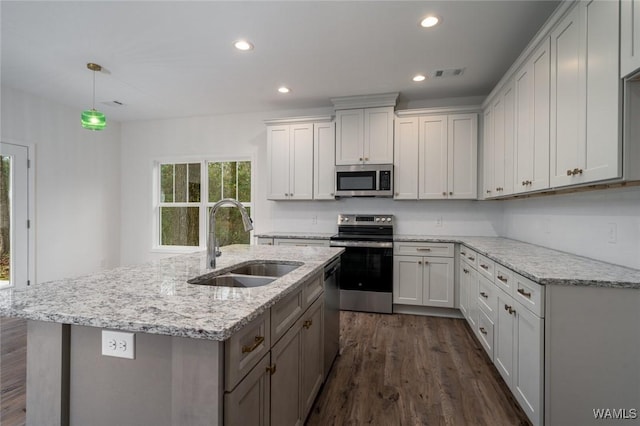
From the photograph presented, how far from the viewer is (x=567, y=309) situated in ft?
4.96

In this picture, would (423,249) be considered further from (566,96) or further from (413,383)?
(566,96)

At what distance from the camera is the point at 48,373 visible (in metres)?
1.05

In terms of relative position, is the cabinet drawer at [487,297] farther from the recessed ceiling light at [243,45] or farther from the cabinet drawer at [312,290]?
the recessed ceiling light at [243,45]

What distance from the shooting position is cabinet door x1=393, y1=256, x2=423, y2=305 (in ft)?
11.7


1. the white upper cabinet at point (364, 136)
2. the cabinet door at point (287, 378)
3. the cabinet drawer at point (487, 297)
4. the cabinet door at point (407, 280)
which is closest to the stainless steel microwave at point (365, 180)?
the white upper cabinet at point (364, 136)

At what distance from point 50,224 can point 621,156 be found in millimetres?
5757

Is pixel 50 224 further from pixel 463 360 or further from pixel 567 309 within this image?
pixel 567 309

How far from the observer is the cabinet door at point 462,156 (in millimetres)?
3596

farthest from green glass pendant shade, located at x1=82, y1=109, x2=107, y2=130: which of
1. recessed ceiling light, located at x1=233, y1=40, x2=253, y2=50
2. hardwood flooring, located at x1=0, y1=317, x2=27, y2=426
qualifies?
hardwood flooring, located at x1=0, y1=317, x2=27, y2=426

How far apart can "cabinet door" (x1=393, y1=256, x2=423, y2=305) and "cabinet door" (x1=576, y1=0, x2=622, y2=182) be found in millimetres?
2092

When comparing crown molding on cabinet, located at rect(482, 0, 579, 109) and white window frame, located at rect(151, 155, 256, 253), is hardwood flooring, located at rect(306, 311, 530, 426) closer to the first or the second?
crown molding on cabinet, located at rect(482, 0, 579, 109)

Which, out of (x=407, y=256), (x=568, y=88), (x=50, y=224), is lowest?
(x=407, y=256)

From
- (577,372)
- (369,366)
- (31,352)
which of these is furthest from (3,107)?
(577,372)

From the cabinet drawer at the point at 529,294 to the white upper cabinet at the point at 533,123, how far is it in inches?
30.5
